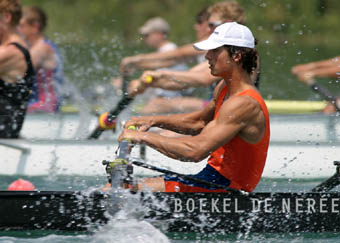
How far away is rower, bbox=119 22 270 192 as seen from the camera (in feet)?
13.4

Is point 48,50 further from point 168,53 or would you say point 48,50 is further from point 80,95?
point 168,53

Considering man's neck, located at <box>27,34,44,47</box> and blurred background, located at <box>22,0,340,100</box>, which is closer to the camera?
man's neck, located at <box>27,34,44,47</box>

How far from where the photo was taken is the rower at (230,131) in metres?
4.10

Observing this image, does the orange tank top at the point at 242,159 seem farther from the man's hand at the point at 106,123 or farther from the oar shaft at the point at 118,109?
the man's hand at the point at 106,123

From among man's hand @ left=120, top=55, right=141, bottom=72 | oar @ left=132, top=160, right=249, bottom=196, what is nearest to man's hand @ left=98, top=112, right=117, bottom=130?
man's hand @ left=120, top=55, right=141, bottom=72

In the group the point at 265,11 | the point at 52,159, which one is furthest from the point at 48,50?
the point at 265,11

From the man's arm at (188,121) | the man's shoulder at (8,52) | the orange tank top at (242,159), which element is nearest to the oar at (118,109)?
the man's shoulder at (8,52)

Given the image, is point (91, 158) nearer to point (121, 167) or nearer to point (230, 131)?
point (121, 167)

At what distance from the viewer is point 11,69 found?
648 centimetres

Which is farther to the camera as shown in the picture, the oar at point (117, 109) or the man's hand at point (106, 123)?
the man's hand at point (106, 123)

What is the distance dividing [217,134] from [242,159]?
285 mm

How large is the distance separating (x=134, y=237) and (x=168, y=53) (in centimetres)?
373

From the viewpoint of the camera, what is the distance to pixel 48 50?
26.9 feet

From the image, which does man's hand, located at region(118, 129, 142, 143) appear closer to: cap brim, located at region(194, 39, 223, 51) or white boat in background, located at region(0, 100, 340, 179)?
cap brim, located at region(194, 39, 223, 51)
